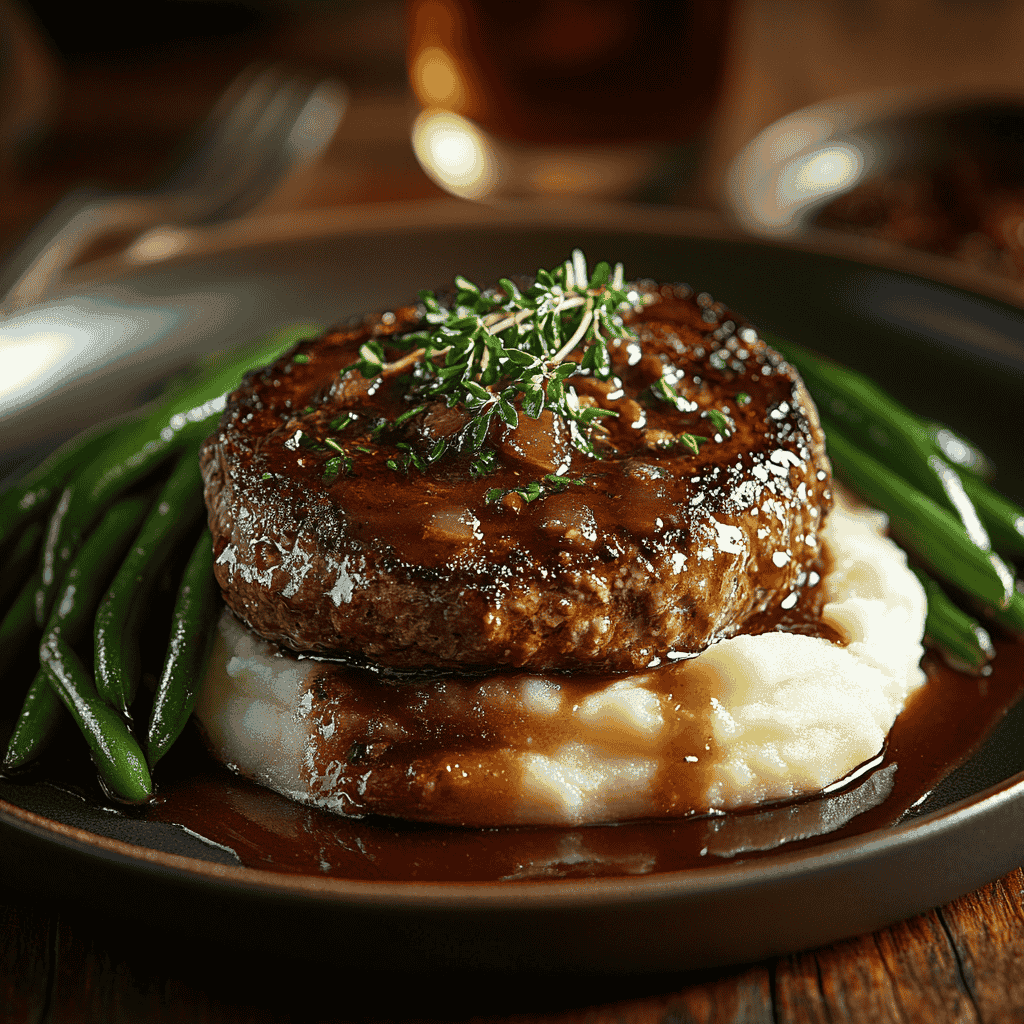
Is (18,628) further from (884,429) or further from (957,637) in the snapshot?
(884,429)

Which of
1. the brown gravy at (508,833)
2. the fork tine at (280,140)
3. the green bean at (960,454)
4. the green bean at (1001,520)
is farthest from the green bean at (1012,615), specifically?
the fork tine at (280,140)

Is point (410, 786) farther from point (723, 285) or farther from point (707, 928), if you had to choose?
point (723, 285)

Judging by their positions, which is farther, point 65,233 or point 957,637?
point 65,233

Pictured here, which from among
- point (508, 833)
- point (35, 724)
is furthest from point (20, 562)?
point (508, 833)

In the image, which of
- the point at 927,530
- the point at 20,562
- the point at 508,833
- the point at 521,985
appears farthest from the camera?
the point at 20,562

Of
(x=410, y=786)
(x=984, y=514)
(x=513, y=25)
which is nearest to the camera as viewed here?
(x=410, y=786)

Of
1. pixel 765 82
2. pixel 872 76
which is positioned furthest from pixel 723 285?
pixel 872 76

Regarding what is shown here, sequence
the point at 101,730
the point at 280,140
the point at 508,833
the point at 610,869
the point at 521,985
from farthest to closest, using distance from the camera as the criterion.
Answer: the point at 280,140
the point at 101,730
the point at 508,833
the point at 610,869
the point at 521,985
